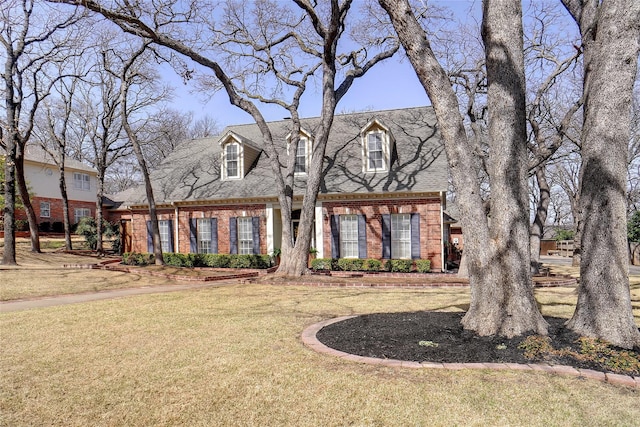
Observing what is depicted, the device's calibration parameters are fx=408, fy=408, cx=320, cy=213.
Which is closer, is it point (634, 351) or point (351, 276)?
point (634, 351)

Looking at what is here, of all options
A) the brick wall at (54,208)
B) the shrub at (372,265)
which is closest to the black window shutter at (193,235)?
the shrub at (372,265)

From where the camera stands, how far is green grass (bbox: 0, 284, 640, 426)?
3.45 m

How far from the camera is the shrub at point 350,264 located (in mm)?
16328

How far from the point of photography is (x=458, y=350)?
16.6 ft

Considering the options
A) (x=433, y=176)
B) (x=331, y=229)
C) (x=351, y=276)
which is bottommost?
(x=351, y=276)

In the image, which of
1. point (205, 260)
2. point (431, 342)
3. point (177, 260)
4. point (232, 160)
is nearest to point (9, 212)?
point (177, 260)

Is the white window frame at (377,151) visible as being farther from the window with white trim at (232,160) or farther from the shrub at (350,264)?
the window with white trim at (232,160)

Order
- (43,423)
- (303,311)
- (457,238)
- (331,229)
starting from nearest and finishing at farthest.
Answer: (43,423)
(303,311)
(331,229)
(457,238)

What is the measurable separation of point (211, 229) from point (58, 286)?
7780 millimetres

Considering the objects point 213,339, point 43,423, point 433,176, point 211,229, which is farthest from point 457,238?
point 43,423

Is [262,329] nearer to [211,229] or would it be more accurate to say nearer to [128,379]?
[128,379]

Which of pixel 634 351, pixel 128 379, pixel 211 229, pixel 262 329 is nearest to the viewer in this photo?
pixel 128 379

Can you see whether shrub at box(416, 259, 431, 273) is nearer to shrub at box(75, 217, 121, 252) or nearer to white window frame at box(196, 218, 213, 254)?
white window frame at box(196, 218, 213, 254)

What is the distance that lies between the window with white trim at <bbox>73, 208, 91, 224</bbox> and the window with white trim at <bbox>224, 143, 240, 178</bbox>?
21.4m
